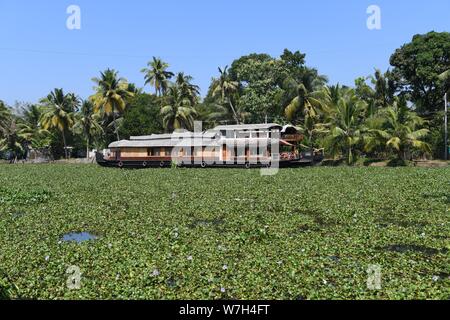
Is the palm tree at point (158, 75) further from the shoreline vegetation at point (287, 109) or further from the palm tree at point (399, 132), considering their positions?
the palm tree at point (399, 132)

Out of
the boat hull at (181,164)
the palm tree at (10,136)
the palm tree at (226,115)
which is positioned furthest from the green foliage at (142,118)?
the palm tree at (10,136)

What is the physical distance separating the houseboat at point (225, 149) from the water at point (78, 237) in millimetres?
21501

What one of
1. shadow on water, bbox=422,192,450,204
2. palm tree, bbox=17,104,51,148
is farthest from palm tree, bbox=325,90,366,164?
palm tree, bbox=17,104,51,148

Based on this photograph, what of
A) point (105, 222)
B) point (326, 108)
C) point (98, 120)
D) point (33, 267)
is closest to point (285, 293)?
point (33, 267)

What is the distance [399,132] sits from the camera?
98.1 feet

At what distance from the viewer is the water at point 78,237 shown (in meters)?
10.2

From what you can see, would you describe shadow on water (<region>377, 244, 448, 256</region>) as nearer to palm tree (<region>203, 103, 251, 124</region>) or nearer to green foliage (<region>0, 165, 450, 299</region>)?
green foliage (<region>0, 165, 450, 299</region>)

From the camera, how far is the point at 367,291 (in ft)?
20.4

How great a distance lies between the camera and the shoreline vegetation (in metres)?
32.2

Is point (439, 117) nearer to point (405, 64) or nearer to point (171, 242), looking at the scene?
point (405, 64)

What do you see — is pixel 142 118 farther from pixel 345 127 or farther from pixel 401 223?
pixel 401 223

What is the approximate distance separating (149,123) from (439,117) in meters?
29.6

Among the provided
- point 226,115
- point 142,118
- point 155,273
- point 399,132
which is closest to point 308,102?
point 399,132

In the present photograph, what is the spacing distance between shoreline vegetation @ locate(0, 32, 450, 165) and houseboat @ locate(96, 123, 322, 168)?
331cm
